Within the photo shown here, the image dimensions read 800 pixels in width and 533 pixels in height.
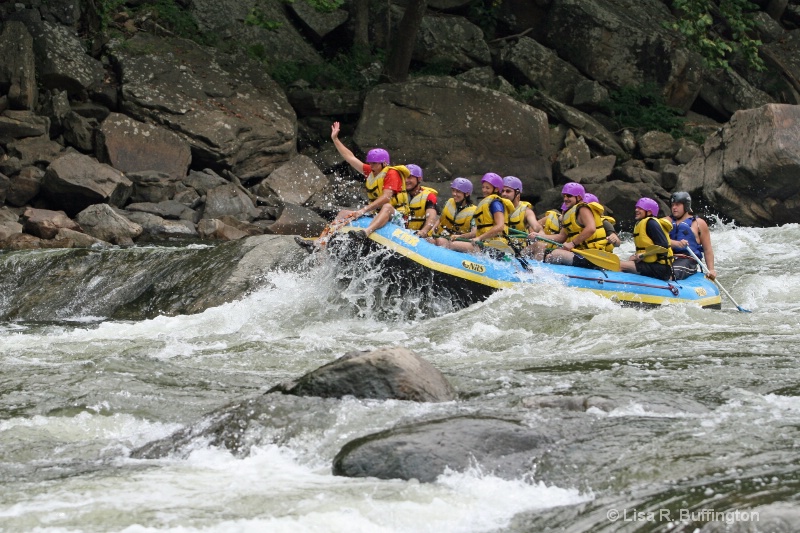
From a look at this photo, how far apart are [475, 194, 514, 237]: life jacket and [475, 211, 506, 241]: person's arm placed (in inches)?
4.4

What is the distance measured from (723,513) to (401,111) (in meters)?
15.8

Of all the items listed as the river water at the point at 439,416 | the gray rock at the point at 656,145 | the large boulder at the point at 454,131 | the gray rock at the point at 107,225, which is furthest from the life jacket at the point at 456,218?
the gray rock at the point at 656,145

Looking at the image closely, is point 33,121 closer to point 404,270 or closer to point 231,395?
point 404,270

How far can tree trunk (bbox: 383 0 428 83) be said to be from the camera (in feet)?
64.6

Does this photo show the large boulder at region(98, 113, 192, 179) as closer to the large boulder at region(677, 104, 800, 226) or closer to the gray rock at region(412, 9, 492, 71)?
the gray rock at region(412, 9, 492, 71)

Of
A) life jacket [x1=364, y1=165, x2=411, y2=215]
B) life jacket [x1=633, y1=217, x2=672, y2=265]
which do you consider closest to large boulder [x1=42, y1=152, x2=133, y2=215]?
life jacket [x1=364, y1=165, x2=411, y2=215]

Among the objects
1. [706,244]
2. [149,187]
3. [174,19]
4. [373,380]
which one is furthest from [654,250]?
[174,19]

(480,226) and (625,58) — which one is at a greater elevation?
(625,58)

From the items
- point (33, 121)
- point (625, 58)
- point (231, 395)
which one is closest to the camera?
point (231, 395)

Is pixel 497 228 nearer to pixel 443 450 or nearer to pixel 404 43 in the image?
pixel 443 450

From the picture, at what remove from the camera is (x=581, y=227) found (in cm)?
1106

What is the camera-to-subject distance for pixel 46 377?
23.0 ft

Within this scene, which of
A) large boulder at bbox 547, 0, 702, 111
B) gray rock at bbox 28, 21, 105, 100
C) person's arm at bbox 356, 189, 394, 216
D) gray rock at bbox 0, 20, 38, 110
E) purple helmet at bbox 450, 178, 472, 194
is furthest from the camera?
large boulder at bbox 547, 0, 702, 111

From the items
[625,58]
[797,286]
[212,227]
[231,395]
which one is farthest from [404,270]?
[625,58]
